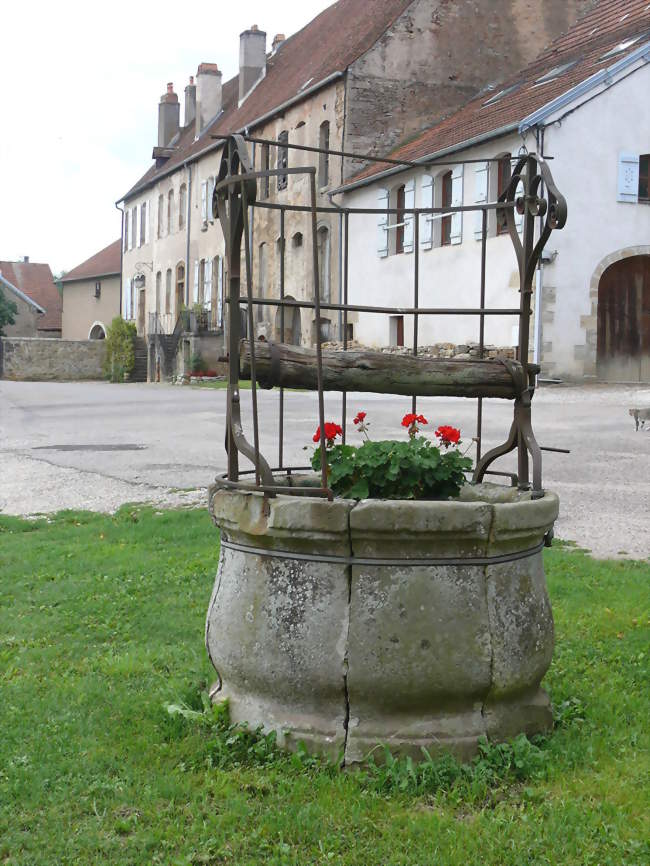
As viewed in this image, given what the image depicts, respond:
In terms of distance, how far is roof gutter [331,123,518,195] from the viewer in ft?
72.2

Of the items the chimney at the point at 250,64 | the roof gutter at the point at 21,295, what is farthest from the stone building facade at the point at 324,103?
the roof gutter at the point at 21,295

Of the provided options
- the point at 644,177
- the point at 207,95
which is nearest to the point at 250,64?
the point at 207,95

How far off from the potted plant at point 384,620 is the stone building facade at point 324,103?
2097cm

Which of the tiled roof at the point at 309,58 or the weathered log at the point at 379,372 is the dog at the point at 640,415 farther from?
the tiled roof at the point at 309,58

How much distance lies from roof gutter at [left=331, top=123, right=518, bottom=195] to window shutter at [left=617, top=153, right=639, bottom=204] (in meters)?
2.43

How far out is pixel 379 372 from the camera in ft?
13.0

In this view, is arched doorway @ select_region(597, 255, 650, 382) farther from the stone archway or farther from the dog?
the dog

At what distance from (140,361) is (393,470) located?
137ft

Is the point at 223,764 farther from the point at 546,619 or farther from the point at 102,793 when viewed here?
the point at 546,619

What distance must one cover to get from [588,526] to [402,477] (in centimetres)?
415

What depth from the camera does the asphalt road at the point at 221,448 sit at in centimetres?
876

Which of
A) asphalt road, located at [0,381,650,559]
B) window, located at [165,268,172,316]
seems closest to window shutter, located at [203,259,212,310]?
window, located at [165,268,172,316]

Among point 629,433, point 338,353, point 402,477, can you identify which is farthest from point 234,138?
point 629,433

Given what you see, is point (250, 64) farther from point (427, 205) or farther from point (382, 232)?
point (427, 205)
